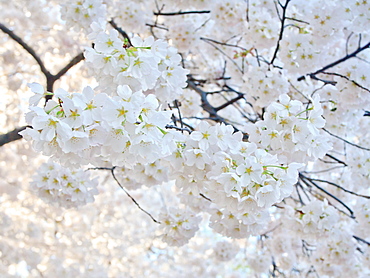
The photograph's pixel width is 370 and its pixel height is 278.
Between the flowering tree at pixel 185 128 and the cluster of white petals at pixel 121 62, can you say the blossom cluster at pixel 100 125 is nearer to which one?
the flowering tree at pixel 185 128

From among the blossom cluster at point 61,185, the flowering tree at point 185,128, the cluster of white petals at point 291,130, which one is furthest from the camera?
the blossom cluster at point 61,185

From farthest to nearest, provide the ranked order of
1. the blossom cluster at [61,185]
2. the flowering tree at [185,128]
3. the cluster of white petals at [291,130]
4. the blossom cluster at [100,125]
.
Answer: the blossom cluster at [61,185], the cluster of white petals at [291,130], the flowering tree at [185,128], the blossom cluster at [100,125]

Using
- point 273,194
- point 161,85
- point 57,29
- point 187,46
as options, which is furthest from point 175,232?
point 57,29

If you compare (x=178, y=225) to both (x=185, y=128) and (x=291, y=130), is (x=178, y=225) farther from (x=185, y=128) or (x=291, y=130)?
(x=291, y=130)

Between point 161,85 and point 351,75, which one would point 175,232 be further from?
point 351,75

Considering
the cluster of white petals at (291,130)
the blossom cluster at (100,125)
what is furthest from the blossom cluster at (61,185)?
the cluster of white petals at (291,130)

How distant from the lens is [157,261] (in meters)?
6.91

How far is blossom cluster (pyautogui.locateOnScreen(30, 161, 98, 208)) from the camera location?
2.31 m

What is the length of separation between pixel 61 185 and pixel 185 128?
1.08 meters

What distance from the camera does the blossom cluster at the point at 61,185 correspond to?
2.31 meters

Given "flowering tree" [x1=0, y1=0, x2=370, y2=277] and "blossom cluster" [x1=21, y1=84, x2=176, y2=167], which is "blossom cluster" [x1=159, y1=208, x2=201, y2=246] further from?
"blossom cluster" [x1=21, y1=84, x2=176, y2=167]

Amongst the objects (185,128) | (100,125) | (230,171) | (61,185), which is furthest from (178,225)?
(100,125)

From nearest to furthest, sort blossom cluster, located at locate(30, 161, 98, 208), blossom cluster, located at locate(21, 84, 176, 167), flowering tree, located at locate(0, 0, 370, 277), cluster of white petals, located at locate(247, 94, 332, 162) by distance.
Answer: blossom cluster, located at locate(21, 84, 176, 167) < flowering tree, located at locate(0, 0, 370, 277) < cluster of white petals, located at locate(247, 94, 332, 162) < blossom cluster, located at locate(30, 161, 98, 208)

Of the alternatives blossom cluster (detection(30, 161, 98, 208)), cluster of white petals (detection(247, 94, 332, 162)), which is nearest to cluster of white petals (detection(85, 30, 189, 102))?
cluster of white petals (detection(247, 94, 332, 162))
